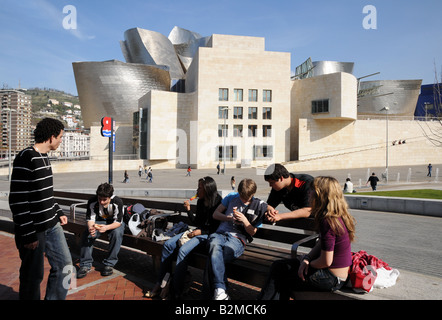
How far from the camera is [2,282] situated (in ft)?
13.6

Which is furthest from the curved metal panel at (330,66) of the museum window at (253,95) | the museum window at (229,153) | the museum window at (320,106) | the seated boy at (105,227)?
the seated boy at (105,227)

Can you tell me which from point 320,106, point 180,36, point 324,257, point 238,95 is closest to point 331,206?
point 324,257

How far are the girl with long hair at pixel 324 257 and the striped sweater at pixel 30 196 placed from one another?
2254 mm

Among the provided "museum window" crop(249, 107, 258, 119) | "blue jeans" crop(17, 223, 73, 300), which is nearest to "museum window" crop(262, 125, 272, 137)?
"museum window" crop(249, 107, 258, 119)

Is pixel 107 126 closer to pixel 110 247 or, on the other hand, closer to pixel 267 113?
pixel 110 247

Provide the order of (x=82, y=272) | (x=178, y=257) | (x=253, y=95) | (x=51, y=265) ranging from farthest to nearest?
(x=253, y=95) < (x=82, y=272) < (x=178, y=257) < (x=51, y=265)

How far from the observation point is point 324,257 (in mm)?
2695

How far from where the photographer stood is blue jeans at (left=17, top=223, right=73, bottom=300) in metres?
2.79

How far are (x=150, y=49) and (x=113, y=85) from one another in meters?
12.5

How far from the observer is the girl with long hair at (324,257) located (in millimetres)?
2693

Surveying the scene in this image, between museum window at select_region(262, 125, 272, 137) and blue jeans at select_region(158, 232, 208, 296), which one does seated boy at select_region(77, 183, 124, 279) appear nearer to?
blue jeans at select_region(158, 232, 208, 296)

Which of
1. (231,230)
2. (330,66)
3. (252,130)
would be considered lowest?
(231,230)
